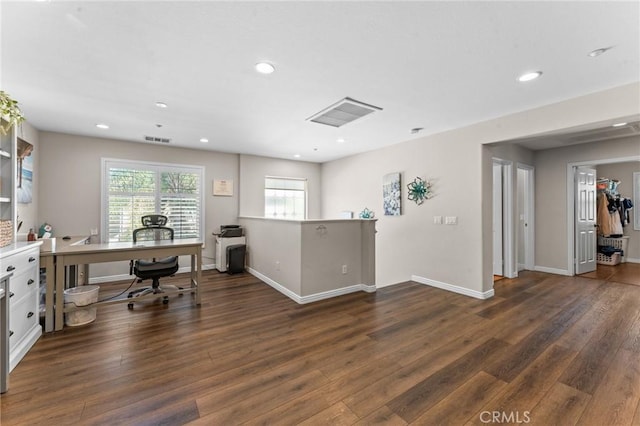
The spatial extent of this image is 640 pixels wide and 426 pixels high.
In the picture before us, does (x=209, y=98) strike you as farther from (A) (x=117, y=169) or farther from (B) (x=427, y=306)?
(B) (x=427, y=306)

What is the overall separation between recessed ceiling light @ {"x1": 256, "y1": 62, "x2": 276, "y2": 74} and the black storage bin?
3568mm

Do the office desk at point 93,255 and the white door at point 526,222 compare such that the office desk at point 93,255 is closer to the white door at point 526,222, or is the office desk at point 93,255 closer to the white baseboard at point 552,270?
the white door at point 526,222

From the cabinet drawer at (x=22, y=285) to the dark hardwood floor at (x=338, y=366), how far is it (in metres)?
0.51

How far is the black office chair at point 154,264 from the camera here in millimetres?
3414

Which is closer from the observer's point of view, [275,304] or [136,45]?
[136,45]

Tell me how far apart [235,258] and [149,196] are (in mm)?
2003

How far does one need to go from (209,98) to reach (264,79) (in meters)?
0.83

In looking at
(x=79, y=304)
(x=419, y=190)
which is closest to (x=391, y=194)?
(x=419, y=190)

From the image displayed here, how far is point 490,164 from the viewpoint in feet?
12.6

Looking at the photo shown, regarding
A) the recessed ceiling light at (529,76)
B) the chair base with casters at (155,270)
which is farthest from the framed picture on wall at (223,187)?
the recessed ceiling light at (529,76)

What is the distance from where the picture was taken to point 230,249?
5082 mm

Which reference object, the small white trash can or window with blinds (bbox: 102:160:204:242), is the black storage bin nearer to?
window with blinds (bbox: 102:160:204:242)

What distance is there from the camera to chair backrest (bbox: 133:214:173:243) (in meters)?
→ 4.00

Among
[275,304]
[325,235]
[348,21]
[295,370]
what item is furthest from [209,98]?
[295,370]
